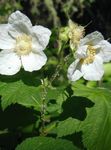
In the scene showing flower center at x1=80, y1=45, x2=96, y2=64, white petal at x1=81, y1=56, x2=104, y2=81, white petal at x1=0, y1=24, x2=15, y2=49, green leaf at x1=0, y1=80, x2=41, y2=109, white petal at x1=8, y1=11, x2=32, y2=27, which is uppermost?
white petal at x1=8, y1=11, x2=32, y2=27

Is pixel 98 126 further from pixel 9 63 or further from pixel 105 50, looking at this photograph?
pixel 9 63

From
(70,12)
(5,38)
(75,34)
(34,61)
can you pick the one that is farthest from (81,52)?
(70,12)

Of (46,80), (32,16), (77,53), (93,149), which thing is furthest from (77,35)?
(32,16)

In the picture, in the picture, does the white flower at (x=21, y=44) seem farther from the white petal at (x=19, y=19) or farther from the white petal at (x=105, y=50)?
the white petal at (x=105, y=50)

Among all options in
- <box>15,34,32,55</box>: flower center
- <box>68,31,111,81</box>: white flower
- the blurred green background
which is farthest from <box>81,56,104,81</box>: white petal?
the blurred green background

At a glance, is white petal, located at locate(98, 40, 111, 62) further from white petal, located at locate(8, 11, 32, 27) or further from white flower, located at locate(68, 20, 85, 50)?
white petal, located at locate(8, 11, 32, 27)

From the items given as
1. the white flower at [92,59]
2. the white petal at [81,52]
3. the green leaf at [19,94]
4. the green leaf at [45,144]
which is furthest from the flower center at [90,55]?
the green leaf at [45,144]

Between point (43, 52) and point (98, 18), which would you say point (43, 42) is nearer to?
point (43, 52)
